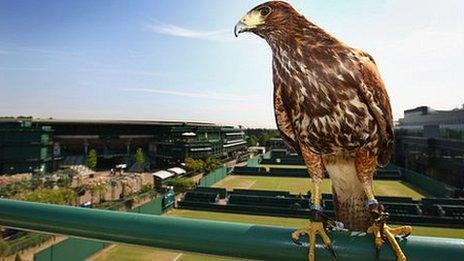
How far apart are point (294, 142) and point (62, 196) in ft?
83.9

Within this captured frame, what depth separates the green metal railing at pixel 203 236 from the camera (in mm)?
1344

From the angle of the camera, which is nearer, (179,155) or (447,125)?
(447,125)

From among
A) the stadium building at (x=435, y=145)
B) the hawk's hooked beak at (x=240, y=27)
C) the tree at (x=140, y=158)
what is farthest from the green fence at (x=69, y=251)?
the tree at (x=140, y=158)

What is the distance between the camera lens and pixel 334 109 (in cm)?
168

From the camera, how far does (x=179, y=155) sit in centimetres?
5141

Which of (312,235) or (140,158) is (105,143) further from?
(312,235)

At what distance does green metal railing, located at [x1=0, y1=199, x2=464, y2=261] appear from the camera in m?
1.34

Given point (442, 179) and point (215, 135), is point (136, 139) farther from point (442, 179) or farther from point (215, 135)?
point (442, 179)

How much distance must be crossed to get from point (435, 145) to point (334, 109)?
39059 mm

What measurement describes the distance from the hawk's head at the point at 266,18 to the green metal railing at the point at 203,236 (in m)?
0.99

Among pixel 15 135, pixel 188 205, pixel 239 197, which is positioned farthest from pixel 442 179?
pixel 15 135

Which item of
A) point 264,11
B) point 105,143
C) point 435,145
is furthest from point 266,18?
point 105,143

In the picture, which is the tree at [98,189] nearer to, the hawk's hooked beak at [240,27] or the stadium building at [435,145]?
the stadium building at [435,145]

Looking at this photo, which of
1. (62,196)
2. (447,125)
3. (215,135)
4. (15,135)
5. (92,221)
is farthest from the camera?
(215,135)
